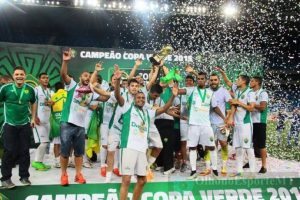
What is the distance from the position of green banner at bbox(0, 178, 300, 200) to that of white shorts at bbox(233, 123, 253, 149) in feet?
3.01

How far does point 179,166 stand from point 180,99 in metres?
1.36

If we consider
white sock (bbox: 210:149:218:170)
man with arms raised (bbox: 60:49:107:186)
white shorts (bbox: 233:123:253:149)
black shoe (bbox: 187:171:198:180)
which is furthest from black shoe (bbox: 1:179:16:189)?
white shorts (bbox: 233:123:253:149)

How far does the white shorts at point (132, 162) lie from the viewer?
5.36 m

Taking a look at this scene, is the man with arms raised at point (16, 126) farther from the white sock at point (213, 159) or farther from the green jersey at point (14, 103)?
the white sock at point (213, 159)

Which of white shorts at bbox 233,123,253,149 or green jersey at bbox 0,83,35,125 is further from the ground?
green jersey at bbox 0,83,35,125

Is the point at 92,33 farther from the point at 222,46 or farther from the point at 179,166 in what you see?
the point at 179,166

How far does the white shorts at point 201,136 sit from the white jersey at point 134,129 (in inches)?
70.1

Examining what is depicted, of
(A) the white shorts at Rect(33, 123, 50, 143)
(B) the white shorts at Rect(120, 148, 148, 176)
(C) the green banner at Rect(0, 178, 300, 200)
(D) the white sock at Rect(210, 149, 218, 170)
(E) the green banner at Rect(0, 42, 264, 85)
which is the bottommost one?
(C) the green banner at Rect(0, 178, 300, 200)

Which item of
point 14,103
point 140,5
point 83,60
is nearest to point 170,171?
point 14,103

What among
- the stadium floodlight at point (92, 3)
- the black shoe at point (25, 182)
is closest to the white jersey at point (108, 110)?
the black shoe at point (25, 182)

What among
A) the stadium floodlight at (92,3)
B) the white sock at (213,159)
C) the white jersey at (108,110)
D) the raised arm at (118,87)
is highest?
the stadium floodlight at (92,3)

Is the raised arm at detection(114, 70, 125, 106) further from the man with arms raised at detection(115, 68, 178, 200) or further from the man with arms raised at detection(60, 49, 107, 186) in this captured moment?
the man with arms raised at detection(60, 49, 107, 186)

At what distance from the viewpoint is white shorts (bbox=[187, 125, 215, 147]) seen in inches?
283

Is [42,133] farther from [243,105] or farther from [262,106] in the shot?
[262,106]
